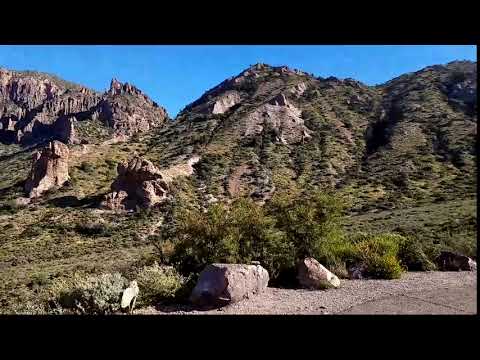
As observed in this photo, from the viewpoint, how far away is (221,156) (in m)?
45.0

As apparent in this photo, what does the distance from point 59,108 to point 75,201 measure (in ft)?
344

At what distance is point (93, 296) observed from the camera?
7.19 m

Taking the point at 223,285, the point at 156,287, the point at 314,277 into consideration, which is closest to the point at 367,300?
the point at 314,277

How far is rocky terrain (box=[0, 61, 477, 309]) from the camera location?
2420cm

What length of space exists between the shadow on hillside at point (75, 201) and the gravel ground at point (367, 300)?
97.7ft

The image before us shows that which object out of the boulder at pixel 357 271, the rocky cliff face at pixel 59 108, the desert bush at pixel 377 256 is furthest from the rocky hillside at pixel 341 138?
the rocky cliff face at pixel 59 108

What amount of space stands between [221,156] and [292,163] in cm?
718

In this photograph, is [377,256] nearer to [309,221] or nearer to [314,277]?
[309,221]

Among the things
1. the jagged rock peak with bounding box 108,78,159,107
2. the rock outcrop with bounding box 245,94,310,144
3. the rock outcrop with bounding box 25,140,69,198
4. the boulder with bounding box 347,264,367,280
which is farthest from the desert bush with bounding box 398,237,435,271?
the jagged rock peak with bounding box 108,78,159,107

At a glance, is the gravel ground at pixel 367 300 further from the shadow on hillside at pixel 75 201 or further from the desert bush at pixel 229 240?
the shadow on hillside at pixel 75 201

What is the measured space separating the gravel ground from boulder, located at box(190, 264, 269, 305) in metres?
0.15

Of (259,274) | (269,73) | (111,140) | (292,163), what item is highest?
(269,73)
